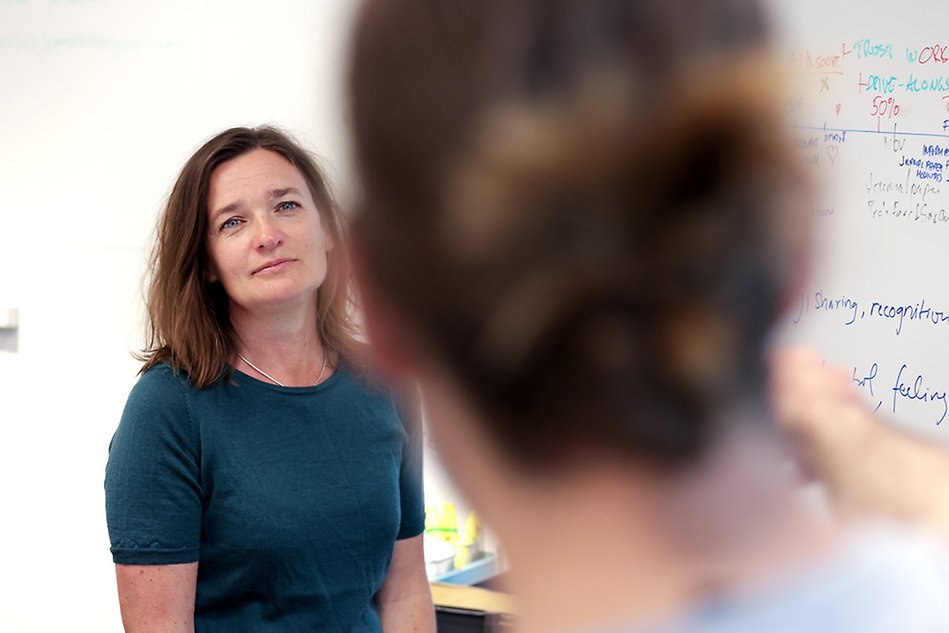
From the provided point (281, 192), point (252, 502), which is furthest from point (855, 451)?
point (281, 192)

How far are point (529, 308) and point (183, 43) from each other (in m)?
3.01

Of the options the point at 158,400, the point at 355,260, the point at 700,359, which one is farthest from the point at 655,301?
the point at 158,400

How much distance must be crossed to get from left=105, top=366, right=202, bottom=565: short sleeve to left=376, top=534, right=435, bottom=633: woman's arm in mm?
375

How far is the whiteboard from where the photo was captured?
255 cm

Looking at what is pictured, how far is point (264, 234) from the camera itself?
188 centimetres

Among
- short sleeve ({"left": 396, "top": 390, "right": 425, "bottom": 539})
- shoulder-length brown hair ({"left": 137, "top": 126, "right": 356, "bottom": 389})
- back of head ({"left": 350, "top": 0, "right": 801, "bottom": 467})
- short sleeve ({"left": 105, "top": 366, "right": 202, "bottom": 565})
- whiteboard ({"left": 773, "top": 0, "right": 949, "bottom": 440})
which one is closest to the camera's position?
back of head ({"left": 350, "top": 0, "right": 801, "bottom": 467})

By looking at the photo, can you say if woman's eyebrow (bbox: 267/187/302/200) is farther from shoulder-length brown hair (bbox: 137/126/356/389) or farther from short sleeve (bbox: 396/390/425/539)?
short sleeve (bbox: 396/390/425/539)

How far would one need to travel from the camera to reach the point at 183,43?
3223 mm

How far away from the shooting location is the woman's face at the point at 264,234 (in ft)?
6.10

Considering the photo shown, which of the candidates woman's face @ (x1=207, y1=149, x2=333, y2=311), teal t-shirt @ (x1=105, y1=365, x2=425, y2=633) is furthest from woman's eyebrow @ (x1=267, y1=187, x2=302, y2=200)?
teal t-shirt @ (x1=105, y1=365, x2=425, y2=633)

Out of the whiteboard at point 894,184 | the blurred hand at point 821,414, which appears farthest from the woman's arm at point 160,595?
the whiteboard at point 894,184

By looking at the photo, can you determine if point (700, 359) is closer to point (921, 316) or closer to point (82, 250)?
point (921, 316)

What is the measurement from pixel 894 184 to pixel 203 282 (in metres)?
1.63

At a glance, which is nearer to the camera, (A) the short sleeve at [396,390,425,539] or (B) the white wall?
(A) the short sleeve at [396,390,425,539]
